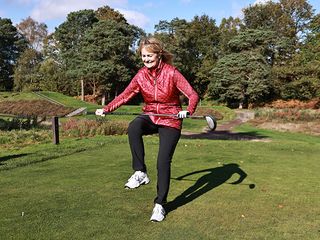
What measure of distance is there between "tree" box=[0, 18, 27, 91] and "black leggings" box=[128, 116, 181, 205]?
203ft

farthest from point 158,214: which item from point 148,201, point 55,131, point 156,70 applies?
point 55,131

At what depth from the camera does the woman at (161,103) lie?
5.03m

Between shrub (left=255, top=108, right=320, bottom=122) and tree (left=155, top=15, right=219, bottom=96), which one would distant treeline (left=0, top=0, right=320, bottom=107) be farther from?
shrub (left=255, top=108, right=320, bottom=122)

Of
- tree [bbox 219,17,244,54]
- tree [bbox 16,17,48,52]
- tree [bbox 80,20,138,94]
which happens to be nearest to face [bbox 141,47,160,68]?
tree [bbox 80,20,138,94]

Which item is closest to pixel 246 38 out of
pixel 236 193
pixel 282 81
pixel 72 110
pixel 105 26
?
pixel 282 81

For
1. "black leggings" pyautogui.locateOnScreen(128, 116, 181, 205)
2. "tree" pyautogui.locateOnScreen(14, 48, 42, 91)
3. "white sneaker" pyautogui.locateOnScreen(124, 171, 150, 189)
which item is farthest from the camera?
"tree" pyautogui.locateOnScreen(14, 48, 42, 91)

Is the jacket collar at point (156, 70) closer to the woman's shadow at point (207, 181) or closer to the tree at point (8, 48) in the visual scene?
the woman's shadow at point (207, 181)

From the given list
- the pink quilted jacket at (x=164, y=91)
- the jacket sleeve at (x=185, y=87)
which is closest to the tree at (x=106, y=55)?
→ the pink quilted jacket at (x=164, y=91)

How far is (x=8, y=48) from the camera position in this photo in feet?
226

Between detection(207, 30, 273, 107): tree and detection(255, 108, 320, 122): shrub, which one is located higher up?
detection(207, 30, 273, 107): tree

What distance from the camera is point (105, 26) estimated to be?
1964 inches

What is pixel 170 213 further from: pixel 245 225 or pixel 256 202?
pixel 256 202

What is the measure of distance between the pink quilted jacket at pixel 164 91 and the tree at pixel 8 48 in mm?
62072

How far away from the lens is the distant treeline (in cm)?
4869
